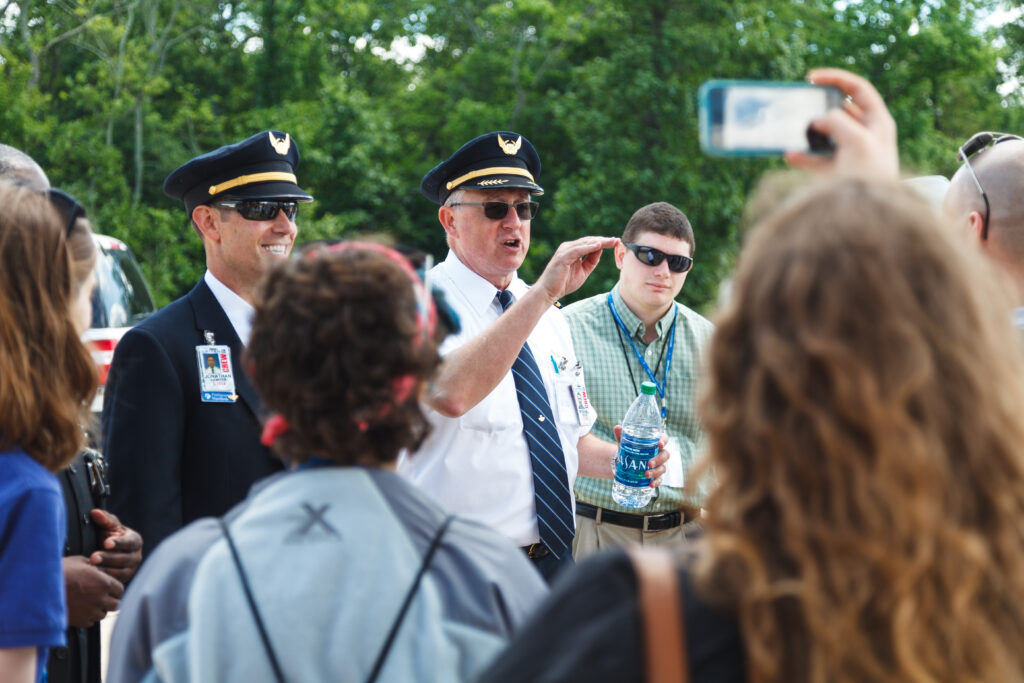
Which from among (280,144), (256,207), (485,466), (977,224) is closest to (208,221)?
(256,207)

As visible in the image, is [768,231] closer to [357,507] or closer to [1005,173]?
[357,507]

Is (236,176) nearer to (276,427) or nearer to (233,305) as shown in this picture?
(233,305)

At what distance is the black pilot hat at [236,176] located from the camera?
3.32m

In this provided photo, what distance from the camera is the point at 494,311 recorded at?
3.44m

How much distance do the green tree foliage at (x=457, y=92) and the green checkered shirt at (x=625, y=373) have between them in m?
13.0

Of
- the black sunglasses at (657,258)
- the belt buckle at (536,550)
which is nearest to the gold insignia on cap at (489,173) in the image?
the black sunglasses at (657,258)

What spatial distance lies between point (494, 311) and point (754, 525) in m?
2.42

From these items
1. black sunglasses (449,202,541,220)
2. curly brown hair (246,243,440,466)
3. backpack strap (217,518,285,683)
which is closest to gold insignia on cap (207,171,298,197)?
black sunglasses (449,202,541,220)

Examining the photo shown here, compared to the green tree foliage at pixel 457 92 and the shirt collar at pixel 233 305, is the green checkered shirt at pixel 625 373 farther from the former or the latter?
the green tree foliage at pixel 457 92

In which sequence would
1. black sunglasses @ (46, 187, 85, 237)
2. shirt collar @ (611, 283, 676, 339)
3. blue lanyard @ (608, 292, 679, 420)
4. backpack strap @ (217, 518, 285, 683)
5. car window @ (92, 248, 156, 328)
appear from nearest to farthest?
backpack strap @ (217, 518, 285, 683) → black sunglasses @ (46, 187, 85, 237) → blue lanyard @ (608, 292, 679, 420) → shirt collar @ (611, 283, 676, 339) → car window @ (92, 248, 156, 328)

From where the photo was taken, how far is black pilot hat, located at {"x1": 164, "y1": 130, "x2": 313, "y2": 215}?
10.9ft

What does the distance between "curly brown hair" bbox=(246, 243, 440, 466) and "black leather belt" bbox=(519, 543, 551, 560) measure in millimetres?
1568

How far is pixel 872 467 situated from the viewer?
1032 millimetres

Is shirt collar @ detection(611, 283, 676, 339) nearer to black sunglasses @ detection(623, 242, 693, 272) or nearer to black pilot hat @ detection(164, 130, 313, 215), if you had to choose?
black sunglasses @ detection(623, 242, 693, 272)
